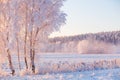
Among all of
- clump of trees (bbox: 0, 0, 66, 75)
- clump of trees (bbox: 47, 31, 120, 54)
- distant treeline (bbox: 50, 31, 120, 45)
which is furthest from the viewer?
distant treeline (bbox: 50, 31, 120, 45)

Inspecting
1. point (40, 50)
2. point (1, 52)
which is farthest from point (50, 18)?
point (1, 52)

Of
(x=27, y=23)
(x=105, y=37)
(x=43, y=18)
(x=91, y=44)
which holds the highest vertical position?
(x=105, y=37)

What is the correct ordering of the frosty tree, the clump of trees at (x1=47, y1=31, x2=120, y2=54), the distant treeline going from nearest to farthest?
the frosty tree < the clump of trees at (x1=47, y1=31, x2=120, y2=54) < the distant treeline

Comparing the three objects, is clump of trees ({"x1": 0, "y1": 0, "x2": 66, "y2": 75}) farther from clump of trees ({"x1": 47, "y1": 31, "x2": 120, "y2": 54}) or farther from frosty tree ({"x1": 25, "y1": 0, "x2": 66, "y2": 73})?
clump of trees ({"x1": 47, "y1": 31, "x2": 120, "y2": 54})

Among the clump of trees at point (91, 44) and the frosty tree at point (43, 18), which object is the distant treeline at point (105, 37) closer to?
the clump of trees at point (91, 44)

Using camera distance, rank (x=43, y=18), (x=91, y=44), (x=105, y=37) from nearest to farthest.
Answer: (x=43, y=18) → (x=91, y=44) → (x=105, y=37)

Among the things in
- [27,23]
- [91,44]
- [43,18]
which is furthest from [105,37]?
[27,23]

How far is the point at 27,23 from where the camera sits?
2798cm

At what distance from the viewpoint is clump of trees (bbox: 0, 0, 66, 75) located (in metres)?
26.5

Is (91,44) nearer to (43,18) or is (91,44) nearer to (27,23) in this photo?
(43,18)

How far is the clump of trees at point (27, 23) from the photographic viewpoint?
86.9 feet

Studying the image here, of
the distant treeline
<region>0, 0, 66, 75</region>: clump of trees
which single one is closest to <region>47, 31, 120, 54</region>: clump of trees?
the distant treeline

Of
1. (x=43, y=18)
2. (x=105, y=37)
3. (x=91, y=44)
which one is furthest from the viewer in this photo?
Result: (x=105, y=37)

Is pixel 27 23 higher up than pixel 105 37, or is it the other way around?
pixel 105 37
